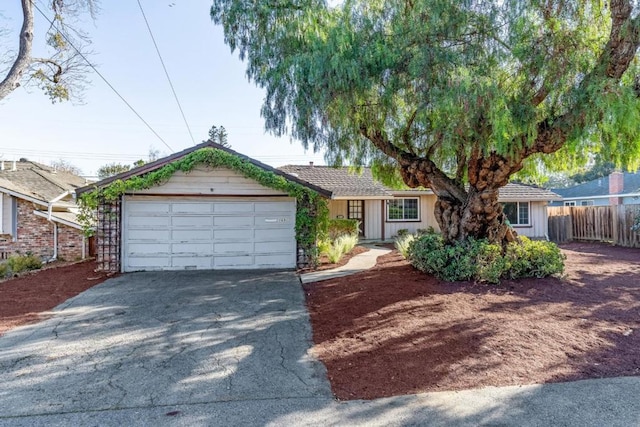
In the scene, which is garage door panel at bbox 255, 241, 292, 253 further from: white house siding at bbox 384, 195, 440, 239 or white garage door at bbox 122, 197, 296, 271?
white house siding at bbox 384, 195, 440, 239

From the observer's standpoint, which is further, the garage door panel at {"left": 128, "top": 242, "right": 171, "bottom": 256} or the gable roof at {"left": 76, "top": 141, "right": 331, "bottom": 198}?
the garage door panel at {"left": 128, "top": 242, "right": 171, "bottom": 256}

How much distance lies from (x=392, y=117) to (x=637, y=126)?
178 inches

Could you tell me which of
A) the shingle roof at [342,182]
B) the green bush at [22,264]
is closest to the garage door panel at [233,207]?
the green bush at [22,264]

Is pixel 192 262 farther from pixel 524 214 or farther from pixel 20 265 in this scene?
pixel 524 214

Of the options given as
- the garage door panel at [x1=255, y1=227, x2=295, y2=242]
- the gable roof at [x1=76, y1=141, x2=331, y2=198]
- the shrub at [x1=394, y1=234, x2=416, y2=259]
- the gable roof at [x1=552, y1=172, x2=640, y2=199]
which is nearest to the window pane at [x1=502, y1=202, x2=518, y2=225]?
the shrub at [x1=394, y1=234, x2=416, y2=259]

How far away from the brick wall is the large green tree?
9.62 metres

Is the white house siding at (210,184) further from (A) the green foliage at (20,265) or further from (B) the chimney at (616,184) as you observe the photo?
(B) the chimney at (616,184)

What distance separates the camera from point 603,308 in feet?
18.7

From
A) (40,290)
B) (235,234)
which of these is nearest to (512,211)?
(235,234)

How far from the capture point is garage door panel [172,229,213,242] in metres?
10.3

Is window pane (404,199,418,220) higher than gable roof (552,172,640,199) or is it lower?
lower

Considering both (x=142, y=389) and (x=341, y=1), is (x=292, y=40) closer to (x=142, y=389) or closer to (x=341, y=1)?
(x=341, y=1)

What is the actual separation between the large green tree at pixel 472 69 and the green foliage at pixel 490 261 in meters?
1.42

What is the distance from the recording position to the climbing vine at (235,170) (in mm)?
9367
